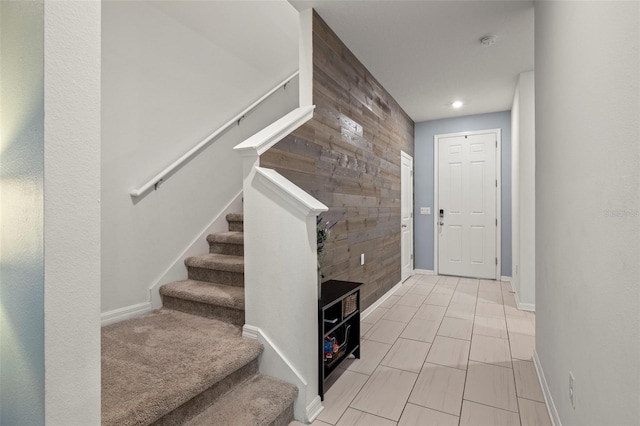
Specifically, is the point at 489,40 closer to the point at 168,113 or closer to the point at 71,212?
the point at 168,113

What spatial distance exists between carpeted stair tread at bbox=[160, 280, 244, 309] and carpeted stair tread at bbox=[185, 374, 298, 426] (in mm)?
499

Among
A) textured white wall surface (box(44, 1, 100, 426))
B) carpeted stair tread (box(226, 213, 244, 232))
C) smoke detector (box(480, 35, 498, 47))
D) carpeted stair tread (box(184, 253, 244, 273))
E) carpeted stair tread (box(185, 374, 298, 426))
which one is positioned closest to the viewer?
textured white wall surface (box(44, 1, 100, 426))

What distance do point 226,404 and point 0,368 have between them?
0.94 meters

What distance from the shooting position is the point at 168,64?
105 inches

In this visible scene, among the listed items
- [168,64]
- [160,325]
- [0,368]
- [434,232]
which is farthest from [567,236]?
[434,232]

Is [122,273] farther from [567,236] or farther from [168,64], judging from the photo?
[567,236]

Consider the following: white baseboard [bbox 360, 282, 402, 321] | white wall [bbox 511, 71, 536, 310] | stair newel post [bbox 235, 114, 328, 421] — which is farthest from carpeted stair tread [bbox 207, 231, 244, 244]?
white wall [bbox 511, 71, 536, 310]

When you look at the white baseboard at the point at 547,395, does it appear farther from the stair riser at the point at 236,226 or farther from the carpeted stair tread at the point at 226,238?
the stair riser at the point at 236,226

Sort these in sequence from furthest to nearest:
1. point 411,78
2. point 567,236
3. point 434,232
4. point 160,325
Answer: point 434,232 < point 411,78 < point 160,325 < point 567,236

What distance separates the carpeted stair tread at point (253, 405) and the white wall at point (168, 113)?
1.17m

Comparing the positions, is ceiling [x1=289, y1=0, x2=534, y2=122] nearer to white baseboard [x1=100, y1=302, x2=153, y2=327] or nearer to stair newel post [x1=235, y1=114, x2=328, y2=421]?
stair newel post [x1=235, y1=114, x2=328, y2=421]

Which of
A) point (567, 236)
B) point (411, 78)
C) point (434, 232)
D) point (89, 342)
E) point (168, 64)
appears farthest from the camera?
point (434, 232)

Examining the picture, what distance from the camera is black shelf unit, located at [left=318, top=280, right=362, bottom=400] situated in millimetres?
1934

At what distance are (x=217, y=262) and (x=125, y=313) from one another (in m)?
0.70
